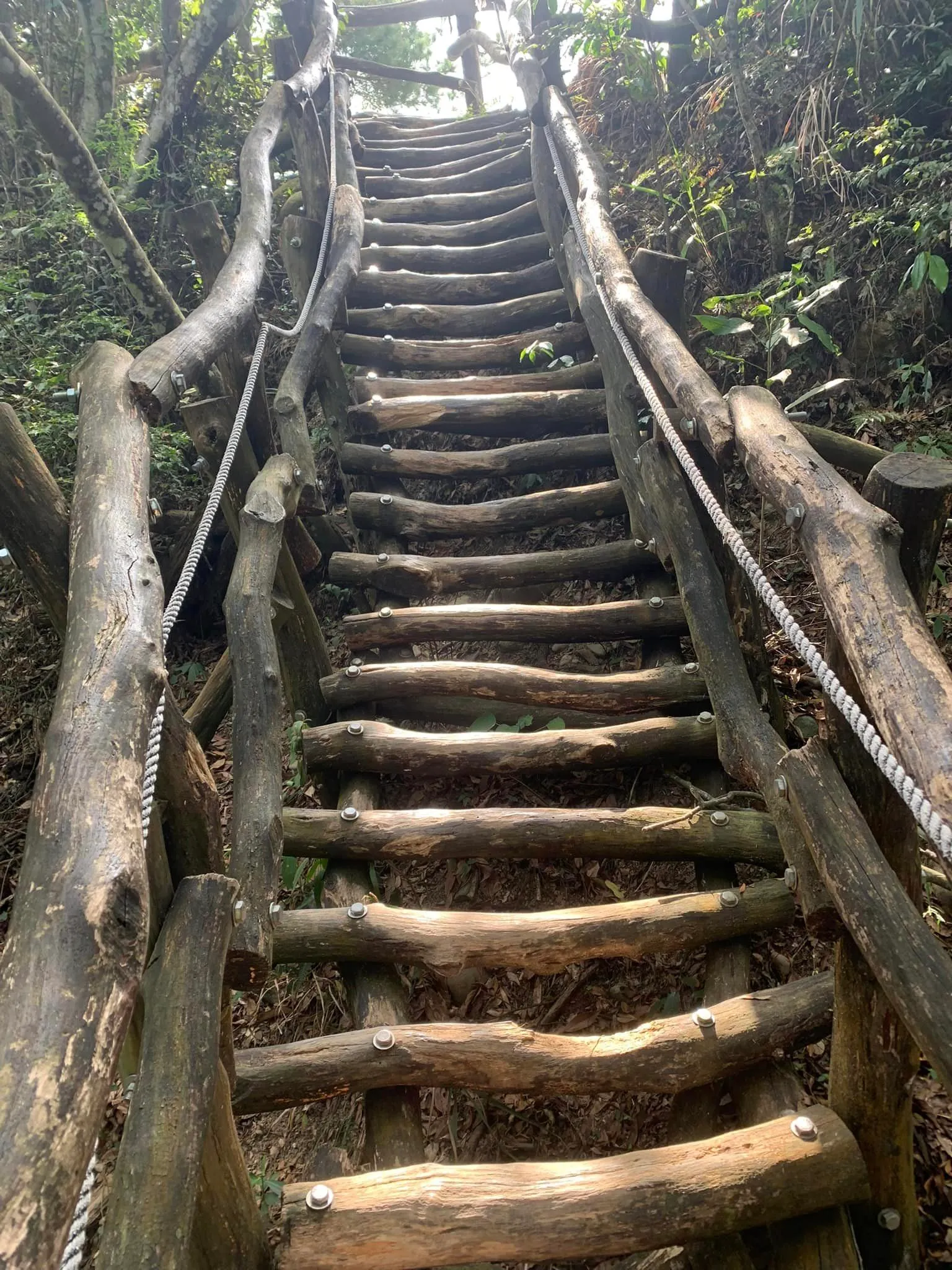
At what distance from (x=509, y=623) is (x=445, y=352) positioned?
2.27m

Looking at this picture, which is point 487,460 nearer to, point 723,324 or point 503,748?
point 723,324

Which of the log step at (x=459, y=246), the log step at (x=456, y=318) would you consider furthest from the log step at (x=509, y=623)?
the log step at (x=459, y=246)

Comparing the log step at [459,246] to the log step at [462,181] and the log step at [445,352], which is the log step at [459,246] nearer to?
the log step at [462,181]

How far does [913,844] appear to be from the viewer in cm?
167

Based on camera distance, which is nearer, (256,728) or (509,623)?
(256,728)

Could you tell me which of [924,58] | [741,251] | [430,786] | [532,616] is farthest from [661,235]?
[430,786]

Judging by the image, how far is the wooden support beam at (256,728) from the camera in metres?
1.87

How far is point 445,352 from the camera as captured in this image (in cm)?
479

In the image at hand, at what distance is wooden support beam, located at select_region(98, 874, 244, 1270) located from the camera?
1.25m

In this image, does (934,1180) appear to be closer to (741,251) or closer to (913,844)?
(913,844)

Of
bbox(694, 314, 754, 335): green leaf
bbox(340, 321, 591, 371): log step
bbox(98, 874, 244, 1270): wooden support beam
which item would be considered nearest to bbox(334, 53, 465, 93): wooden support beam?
bbox(340, 321, 591, 371): log step

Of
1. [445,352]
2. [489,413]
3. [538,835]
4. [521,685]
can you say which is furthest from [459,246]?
[538,835]

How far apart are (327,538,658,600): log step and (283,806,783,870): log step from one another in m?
1.25

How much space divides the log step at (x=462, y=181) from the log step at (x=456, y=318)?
195 cm
